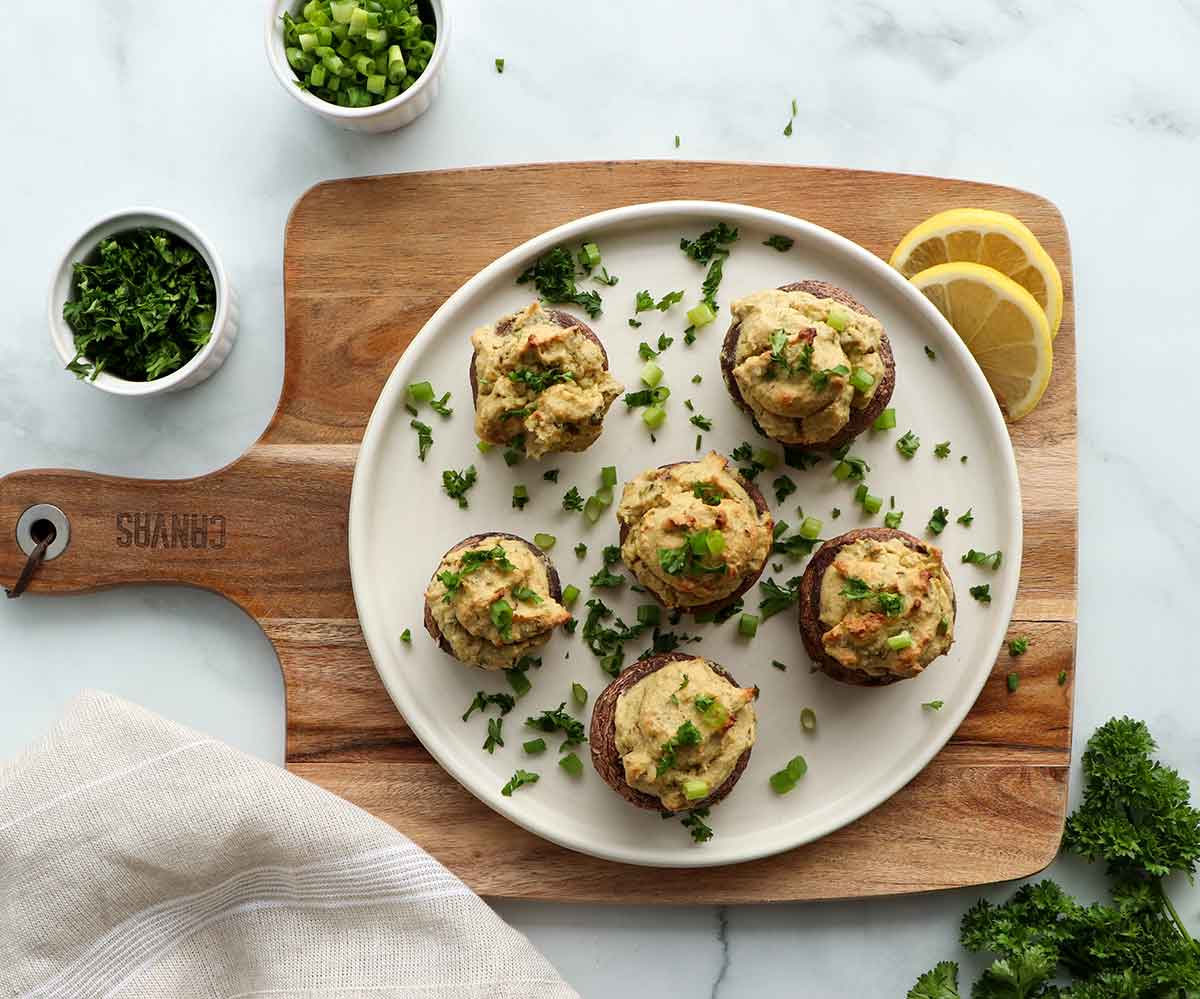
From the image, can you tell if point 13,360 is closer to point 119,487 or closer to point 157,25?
point 119,487

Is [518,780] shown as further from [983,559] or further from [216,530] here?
[983,559]

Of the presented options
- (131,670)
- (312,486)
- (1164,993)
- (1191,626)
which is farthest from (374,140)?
(1164,993)

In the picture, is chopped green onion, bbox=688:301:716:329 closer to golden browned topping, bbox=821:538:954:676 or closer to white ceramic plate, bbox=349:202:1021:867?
white ceramic plate, bbox=349:202:1021:867

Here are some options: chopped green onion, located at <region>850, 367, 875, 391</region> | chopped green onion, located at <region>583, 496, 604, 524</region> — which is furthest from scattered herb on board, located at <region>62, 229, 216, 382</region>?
chopped green onion, located at <region>850, 367, 875, 391</region>

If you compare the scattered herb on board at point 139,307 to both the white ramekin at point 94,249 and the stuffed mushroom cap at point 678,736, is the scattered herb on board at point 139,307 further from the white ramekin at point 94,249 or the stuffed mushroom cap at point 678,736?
the stuffed mushroom cap at point 678,736

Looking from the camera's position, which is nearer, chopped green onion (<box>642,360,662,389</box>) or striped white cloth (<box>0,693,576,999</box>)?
striped white cloth (<box>0,693,576,999</box>)

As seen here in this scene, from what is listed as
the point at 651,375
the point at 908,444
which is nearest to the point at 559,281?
the point at 651,375

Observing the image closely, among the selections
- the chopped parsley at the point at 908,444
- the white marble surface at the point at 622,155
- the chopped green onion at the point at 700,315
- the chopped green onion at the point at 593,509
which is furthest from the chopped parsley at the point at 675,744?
the white marble surface at the point at 622,155
